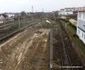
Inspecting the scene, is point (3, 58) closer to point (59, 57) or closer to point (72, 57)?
point (59, 57)

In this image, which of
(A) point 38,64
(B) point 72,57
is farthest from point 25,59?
(B) point 72,57

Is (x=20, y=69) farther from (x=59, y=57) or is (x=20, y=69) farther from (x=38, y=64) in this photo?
(x=59, y=57)

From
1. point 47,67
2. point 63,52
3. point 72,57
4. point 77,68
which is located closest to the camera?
point 77,68

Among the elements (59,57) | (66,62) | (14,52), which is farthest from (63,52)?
(14,52)

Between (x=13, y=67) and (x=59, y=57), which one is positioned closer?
(x=13, y=67)

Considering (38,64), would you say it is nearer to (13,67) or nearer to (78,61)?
(13,67)

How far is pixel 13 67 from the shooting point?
14.6 meters

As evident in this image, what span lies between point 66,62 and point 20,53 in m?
5.93

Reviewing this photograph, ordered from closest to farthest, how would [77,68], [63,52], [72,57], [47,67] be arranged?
[77,68], [47,67], [72,57], [63,52]

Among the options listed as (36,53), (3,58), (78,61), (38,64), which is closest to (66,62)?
(78,61)

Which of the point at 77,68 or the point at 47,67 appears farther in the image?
the point at 47,67

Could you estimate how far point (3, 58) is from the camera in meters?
17.4

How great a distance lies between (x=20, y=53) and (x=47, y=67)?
5.49 m

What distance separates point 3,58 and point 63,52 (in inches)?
239
